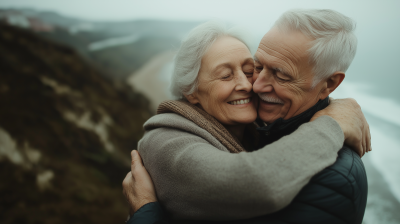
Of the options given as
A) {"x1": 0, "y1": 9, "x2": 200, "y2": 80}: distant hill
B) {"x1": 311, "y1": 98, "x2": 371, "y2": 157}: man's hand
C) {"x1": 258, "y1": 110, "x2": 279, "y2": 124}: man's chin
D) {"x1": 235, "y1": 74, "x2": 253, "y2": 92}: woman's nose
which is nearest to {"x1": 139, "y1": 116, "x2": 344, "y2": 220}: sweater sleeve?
{"x1": 311, "y1": 98, "x2": 371, "y2": 157}: man's hand

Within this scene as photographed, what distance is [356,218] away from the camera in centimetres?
103

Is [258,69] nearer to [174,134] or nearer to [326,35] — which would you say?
[326,35]

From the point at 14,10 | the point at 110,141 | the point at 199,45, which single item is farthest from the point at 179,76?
the point at 14,10

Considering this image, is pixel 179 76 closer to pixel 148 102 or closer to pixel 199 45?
pixel 199 45

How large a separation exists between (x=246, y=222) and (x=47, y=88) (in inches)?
102

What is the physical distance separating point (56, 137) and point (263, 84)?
2338mm

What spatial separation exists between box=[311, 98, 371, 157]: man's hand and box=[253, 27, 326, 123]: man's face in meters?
0.12

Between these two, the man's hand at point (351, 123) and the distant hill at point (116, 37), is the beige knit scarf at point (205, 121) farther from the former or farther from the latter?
the distant hill at point (116, 37)

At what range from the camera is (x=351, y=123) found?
43.4 inches

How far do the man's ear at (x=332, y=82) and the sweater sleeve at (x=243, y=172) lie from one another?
31 centimetres

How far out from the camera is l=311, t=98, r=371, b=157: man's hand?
108 cm

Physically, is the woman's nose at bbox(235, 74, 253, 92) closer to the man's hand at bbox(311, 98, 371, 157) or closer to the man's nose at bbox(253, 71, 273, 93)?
the man's nose at bbox(253, 71, 273, 93)

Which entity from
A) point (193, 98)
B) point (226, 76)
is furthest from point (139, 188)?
point (226, 76)

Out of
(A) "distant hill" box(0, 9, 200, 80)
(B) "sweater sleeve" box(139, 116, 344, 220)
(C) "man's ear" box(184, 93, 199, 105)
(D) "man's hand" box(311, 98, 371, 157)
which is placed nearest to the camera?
(B) "sweater sleeve" box(139, 116, 344, 220)
